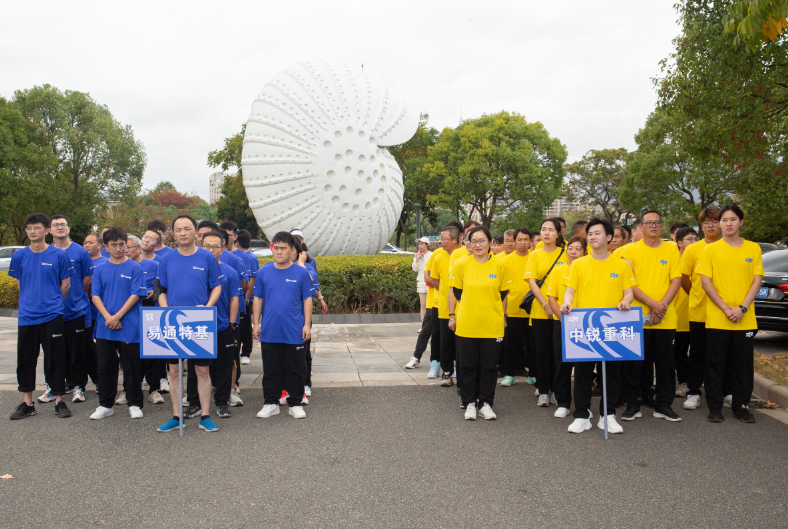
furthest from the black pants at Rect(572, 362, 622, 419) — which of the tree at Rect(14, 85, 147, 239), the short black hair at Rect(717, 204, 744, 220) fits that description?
the tree at Rect(14, 85, 147, 239)

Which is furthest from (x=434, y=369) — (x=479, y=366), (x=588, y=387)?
(x=588, y=387)

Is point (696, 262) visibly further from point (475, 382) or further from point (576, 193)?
point (576, 193)

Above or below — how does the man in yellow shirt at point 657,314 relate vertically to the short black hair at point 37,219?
below

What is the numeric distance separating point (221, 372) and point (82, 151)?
3334 cm

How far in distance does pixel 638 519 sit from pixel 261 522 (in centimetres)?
201

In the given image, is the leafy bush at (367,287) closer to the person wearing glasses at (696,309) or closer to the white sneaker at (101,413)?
the white sneaker at (101,413)

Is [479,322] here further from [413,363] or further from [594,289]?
[413,363]

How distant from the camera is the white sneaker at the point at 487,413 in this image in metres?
4.82

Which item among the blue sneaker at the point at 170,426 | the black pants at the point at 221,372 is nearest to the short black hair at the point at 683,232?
the black pants at the point at 221,372

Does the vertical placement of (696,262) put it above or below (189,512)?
above

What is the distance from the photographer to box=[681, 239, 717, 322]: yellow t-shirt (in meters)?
5.23

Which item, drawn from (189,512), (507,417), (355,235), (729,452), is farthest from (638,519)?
(355,235)

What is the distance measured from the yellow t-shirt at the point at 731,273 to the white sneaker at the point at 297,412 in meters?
3.58

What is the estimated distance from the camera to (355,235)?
14031 millimetres
